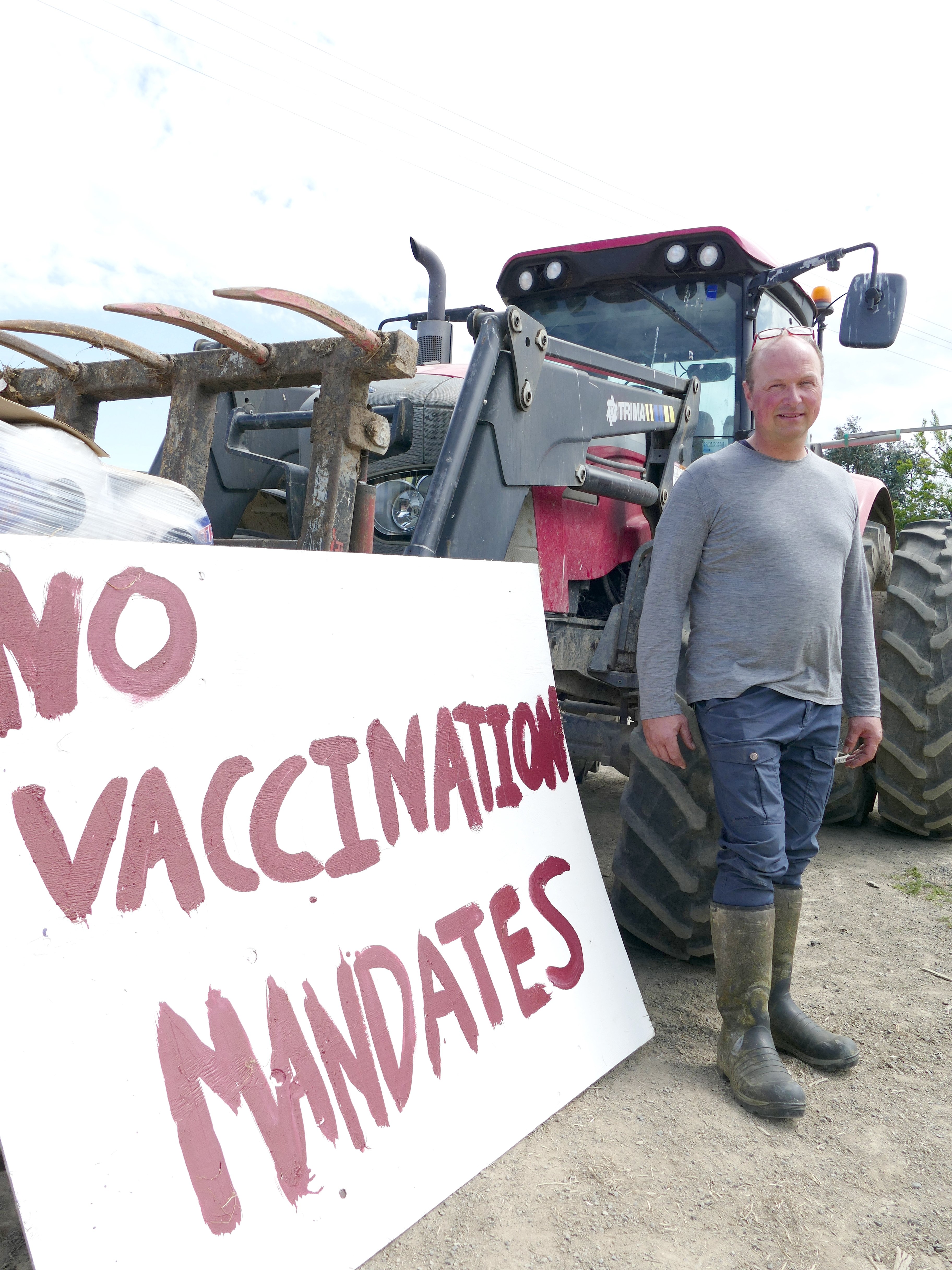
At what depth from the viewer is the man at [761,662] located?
7.69ft

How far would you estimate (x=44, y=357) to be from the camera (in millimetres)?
2863

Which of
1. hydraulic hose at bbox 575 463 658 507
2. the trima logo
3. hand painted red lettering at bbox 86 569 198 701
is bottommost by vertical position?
hand painted red lettering at bbox 86 569 198 701

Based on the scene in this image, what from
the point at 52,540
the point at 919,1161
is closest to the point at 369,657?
the point at 52,540

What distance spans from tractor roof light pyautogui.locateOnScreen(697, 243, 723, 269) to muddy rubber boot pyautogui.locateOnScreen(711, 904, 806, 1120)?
8.73 ft

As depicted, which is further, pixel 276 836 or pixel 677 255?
pixel 677 255

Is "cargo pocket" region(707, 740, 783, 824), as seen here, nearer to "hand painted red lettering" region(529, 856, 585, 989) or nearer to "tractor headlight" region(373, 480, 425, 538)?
"hand painted red lettering" region(529, 856, 585, 989)

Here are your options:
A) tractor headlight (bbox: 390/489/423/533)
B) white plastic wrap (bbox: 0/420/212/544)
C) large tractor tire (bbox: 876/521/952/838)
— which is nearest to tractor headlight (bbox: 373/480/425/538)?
tractor headlight (bbox: 390/489/423/533)

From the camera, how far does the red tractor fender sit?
340cm

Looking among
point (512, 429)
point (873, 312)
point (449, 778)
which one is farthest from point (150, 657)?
point (873, 312)

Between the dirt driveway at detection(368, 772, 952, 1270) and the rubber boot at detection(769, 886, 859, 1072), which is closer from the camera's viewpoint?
the dirt driveway at detection(368, 772, 952, 1270)

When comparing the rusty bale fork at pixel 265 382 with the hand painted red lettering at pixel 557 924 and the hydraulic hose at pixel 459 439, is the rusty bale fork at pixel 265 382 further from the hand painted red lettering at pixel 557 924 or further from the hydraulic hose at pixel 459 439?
the hand painted red lettering at pixel 557 924

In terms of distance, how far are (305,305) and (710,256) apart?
7.47ft

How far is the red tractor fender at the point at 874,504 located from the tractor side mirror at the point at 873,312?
1.75 feet

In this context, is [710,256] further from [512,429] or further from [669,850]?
[669,850]
